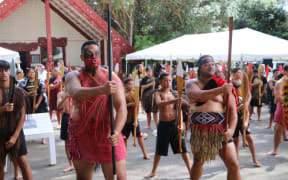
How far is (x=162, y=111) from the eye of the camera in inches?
174

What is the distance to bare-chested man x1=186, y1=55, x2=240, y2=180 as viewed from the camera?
131 inches

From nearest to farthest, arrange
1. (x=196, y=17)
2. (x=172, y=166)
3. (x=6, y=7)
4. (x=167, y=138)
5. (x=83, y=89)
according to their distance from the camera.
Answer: (x=83, y=89), (x=167, y=138), (x=172, y=166), (x=6, y=7), (x=196, y=17)

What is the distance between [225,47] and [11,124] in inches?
340

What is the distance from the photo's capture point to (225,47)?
33.9 ft

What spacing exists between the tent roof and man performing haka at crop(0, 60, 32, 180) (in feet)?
25.6

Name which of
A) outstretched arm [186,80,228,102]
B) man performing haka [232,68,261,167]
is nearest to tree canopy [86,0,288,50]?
man performing haka [232,68,261,167]

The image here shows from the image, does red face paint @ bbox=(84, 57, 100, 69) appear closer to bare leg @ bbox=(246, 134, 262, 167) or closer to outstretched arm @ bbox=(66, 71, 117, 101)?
outstretched arm @ bbox=(66, 71, 117, 101)

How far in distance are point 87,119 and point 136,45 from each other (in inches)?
719

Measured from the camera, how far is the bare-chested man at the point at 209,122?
3326mm

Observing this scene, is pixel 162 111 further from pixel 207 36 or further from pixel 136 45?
pixel 136 45

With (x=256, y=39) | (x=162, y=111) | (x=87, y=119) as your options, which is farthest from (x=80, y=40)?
(x=87, y=119)

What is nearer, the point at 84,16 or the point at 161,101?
the point at 161,101

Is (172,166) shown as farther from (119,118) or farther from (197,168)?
(119,118)

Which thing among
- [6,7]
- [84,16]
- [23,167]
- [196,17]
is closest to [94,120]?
[23,167]
